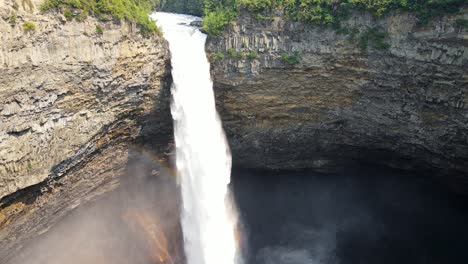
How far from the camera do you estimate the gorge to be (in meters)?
13.0

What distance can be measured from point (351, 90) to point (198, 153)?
24.2 ft

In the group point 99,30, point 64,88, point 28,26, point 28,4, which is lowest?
point 64,88

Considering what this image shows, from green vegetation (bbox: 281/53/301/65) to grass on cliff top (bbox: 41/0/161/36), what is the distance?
5488 millimetres

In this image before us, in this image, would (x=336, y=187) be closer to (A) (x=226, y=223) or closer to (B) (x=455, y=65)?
(A) (x=226, y=223)

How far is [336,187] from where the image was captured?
2038cm

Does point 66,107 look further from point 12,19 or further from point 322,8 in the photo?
point 322,8

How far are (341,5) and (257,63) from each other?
4249 mm

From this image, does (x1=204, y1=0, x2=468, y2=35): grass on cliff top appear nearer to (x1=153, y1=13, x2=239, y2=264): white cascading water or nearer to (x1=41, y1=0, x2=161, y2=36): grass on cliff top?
(x1=153, y1=13, x2=239, y2=264): white cascading water

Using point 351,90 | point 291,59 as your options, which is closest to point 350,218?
point 351,90

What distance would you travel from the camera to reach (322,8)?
51.9ft

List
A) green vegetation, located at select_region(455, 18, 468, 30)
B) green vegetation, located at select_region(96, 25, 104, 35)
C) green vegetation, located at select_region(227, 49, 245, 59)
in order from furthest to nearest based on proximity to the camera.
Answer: green vegetation, located at select_region(227, 49, 245, 59) < green vegetation, located at select_region(96, 25, 104, 35) < green vegetation, located at select_region(455, 18, 468, 30)

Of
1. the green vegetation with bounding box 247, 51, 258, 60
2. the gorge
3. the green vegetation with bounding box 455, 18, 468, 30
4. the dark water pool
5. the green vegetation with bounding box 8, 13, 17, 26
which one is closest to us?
the green vegetation with bounding box 8, 13, 17, 26

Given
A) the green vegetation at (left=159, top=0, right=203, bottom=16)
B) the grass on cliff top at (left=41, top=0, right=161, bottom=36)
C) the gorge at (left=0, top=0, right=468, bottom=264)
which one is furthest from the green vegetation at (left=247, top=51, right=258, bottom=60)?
the green vegetation at (left=159, top=0, right=203, bottom=16)

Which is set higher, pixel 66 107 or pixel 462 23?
pixel 462 23
